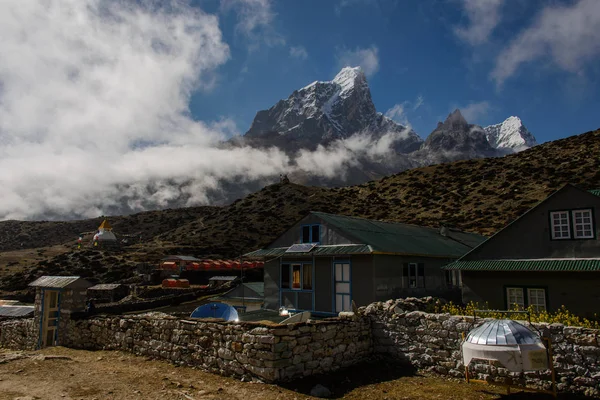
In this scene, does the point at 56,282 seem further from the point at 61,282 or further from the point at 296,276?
the point at 296,276

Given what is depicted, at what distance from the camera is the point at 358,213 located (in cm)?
7300

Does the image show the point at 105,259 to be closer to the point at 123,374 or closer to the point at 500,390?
the point at 123,374

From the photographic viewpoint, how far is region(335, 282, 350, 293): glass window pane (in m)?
22.1

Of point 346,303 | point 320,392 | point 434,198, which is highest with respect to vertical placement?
point 434,198

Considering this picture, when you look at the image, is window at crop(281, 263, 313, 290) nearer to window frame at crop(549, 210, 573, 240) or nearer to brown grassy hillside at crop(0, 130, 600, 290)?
window frame at crop(549, 210, 573, 240)

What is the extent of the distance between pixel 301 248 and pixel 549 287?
12.4 metres

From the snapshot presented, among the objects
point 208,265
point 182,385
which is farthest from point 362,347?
point 208,265

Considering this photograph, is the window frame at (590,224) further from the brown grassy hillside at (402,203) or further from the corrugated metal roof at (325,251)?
the brown grassy hillside at (402,203)

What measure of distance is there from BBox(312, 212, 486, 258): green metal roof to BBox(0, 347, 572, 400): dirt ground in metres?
10.7

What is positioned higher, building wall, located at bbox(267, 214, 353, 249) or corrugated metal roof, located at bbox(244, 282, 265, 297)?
building wall, located at bbox(267, 214, 353, 249)

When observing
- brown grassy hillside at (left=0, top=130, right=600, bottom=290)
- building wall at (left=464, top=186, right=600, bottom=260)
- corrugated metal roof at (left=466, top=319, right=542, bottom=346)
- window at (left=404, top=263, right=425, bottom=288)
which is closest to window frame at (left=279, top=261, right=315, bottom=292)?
window at (left=404, top=263, right=425, bottom=288)

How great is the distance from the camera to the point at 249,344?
10.2 metres

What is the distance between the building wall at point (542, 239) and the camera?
17.1 meters

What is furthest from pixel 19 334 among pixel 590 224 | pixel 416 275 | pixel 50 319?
pixel 590 224
